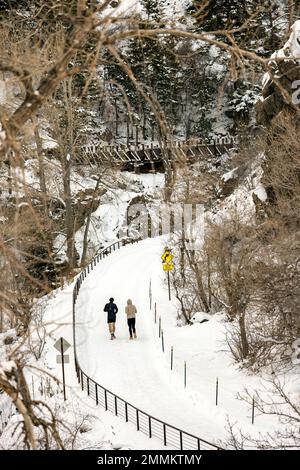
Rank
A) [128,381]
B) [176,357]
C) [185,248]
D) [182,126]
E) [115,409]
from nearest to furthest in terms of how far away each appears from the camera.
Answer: [115,409], [128,381], [176,357], [185,248], [182,126]

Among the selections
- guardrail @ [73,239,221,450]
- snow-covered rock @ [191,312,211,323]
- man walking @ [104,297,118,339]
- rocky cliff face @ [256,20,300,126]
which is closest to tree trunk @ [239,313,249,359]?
guardrail @ [73,239,221,450]

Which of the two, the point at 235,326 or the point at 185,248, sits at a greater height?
the point at 185,248

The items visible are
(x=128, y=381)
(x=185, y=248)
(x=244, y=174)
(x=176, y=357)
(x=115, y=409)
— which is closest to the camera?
(x=115, y=409)

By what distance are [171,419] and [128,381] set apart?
2726mm

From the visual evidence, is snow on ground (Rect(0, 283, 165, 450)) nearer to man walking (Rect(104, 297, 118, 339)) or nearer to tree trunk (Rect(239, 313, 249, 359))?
man walking (Rect(104, 297, 118, 339))

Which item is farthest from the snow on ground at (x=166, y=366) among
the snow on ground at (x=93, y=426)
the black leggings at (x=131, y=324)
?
the snow on ground at (x=93, y=426)

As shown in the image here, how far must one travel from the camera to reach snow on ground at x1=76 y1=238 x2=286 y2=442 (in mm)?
15195

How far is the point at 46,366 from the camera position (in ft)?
58.0

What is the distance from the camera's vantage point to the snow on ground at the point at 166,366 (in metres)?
15.2

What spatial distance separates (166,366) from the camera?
1877 cm

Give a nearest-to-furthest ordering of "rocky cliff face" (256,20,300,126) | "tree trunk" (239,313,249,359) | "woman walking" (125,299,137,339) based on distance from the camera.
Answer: "tree trunk" (239,313,249,359) < "woman walking" (125,299,137,339) < "rocky cliff face" (256,20,300,126)

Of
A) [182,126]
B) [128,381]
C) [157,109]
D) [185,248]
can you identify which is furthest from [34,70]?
[182,126]

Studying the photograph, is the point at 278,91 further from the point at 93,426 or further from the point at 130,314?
the point at 93,426

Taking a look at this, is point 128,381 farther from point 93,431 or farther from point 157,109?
point 157,109
